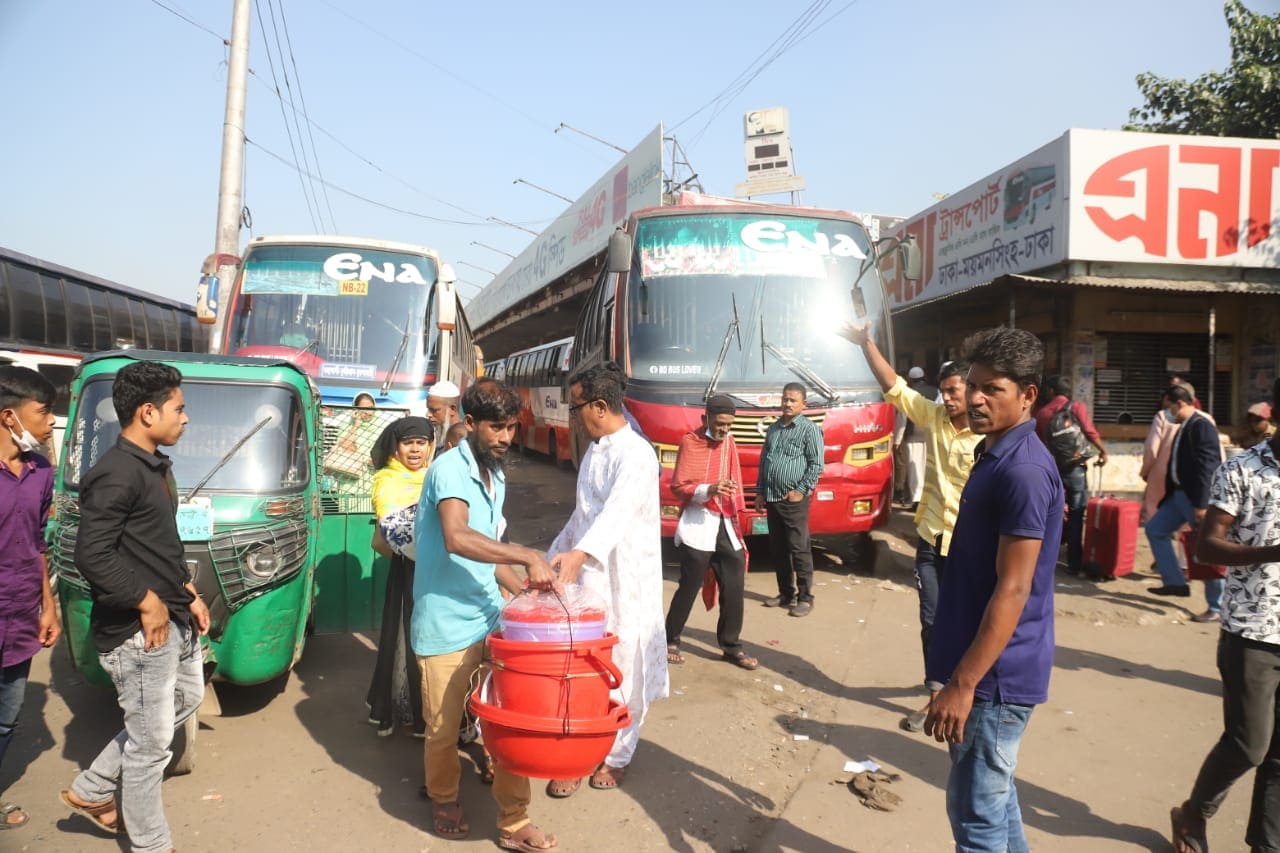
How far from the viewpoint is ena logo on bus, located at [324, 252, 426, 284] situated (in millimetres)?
8703

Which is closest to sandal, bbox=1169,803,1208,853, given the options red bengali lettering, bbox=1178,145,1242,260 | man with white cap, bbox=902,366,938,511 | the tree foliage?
man with white cap, bbox=902,366,938,511

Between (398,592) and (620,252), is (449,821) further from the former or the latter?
(620,252)

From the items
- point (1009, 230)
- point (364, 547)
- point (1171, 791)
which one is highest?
point (1009, 230)

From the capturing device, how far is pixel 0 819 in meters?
3.29

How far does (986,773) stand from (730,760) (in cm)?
194

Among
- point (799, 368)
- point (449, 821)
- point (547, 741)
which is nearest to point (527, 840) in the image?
point (449, 821)

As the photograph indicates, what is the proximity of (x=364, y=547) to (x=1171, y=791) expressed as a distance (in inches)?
178

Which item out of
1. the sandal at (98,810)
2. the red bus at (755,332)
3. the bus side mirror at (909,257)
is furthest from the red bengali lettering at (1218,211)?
the sandal at (98,810)

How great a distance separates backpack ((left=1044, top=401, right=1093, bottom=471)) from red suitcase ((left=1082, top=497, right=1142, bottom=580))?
1.59 ft

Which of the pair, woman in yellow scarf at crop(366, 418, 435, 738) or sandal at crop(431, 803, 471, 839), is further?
woman in yellow scarf at crop(366, 418, 435, 738)

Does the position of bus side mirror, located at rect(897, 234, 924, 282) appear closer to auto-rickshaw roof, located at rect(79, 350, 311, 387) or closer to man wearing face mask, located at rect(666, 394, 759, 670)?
man wearing face mask, located at rect(666, 394, 759, 670)

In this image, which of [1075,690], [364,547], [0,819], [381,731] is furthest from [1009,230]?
[0,819]

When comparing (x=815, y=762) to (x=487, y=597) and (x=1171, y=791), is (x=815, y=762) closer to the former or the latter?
(x=1171, y=791)

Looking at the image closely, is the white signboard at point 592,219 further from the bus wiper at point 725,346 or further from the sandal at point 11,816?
the sandal at point 11,816
